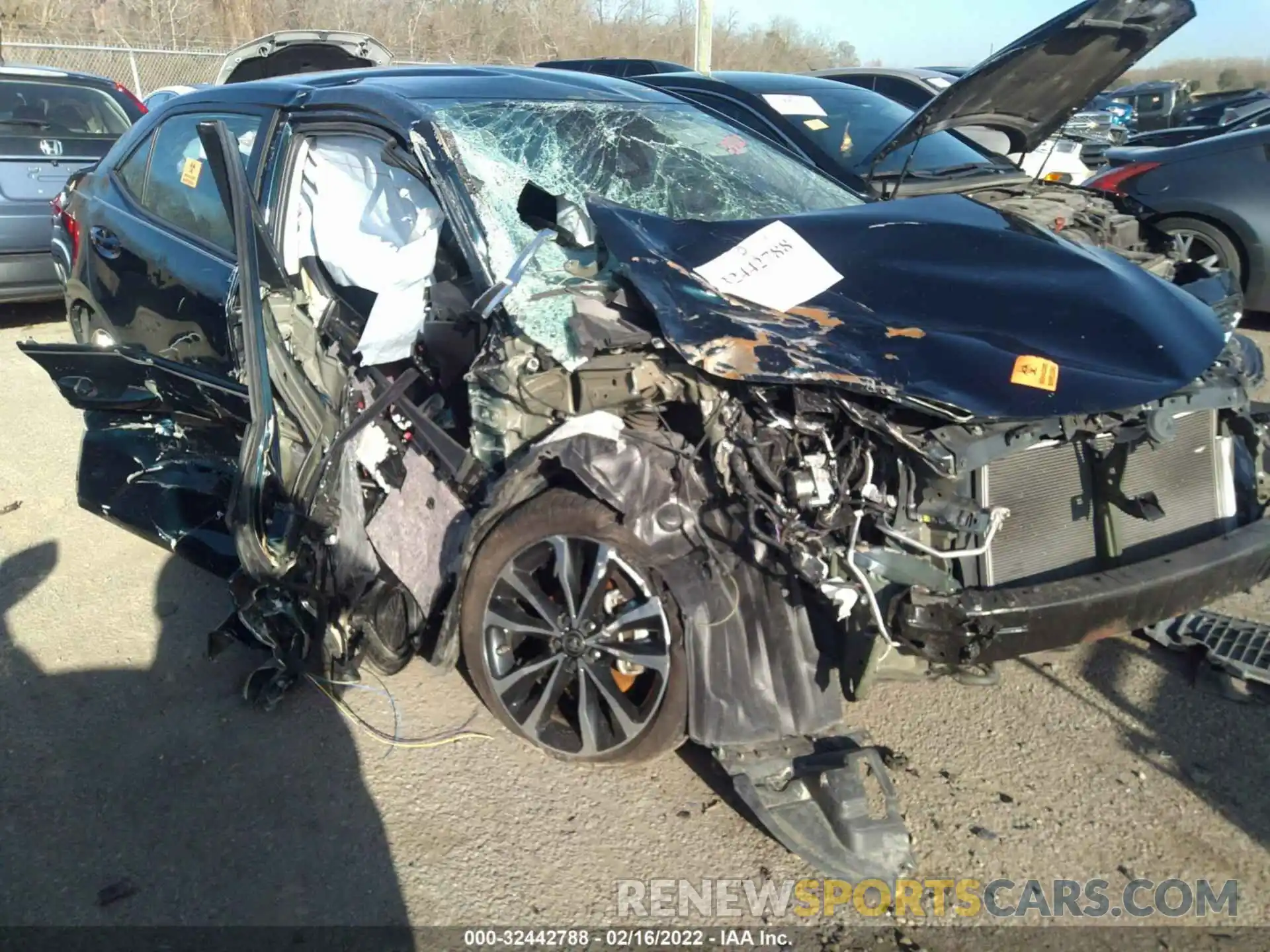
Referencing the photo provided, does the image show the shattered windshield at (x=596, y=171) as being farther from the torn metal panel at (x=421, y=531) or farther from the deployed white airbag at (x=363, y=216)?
the torn metal panel at (x=421, y=531)

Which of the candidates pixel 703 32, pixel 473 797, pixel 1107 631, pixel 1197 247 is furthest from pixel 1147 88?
pixel 473 797

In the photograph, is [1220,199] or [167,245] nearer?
[167,245]

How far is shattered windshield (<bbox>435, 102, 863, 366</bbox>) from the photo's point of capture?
9.80 feet

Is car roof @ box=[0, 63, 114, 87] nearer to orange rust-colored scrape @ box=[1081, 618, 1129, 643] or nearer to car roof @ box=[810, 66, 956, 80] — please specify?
car roof @ box=[810, 66, 956, 80]

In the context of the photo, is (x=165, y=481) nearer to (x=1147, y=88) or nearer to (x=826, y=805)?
(x=826, y=805)

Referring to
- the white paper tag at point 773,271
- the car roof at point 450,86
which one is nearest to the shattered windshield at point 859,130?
the car roof at point 450,86

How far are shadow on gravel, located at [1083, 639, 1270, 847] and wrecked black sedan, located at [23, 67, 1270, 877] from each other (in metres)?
0.50

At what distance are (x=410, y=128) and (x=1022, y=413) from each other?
6.81 ft

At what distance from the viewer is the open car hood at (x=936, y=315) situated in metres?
2.46

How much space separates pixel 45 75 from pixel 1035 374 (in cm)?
843

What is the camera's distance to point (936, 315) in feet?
9.14

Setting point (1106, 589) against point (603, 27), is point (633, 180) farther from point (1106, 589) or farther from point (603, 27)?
point (603, 27)

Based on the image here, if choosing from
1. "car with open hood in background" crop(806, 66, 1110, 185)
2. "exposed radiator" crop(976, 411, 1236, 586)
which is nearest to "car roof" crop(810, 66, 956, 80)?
"car with open hood in background" crop(806, 66, 1110, 185)

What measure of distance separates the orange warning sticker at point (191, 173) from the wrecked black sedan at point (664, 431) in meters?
0.43
